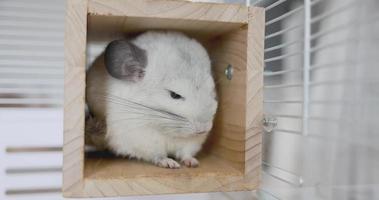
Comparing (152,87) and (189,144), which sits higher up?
(152,87)

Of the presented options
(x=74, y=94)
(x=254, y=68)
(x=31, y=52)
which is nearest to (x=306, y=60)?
(x=254, y=68)

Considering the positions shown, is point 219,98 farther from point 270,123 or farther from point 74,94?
point 74,94

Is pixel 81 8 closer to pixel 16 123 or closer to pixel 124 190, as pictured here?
pixel 124 190

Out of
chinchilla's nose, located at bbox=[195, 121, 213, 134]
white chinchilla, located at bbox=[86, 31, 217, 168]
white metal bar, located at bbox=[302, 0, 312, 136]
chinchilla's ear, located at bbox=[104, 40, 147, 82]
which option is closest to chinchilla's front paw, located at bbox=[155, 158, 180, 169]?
white chinchilla, located at bbox=[86, 31, 217, 168]

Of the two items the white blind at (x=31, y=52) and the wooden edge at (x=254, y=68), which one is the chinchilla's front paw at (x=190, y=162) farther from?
the white blind at (x=31, y=52)

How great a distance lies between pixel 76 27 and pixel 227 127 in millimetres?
540

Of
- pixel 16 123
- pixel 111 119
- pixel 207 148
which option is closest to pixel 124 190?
pixel 111 119

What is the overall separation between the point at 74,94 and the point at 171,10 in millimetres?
310

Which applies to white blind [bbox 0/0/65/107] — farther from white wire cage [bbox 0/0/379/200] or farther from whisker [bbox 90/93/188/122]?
whisker [bbox 90/93/188/122]

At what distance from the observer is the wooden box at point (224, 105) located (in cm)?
98

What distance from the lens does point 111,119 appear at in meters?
1.22

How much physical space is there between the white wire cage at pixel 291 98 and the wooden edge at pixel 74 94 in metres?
0.49

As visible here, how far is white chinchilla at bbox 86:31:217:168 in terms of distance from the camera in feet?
3.80

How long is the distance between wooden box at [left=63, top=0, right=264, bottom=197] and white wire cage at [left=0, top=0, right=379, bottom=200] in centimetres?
10
